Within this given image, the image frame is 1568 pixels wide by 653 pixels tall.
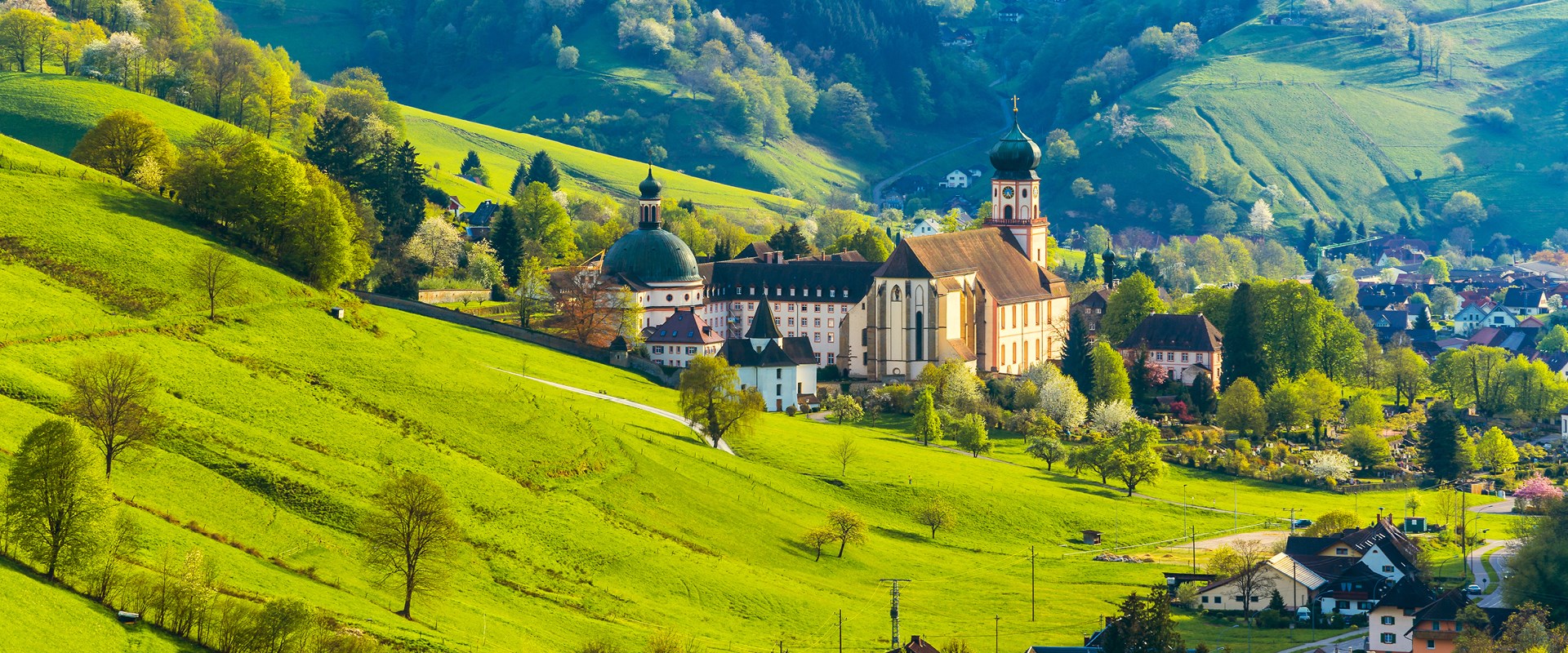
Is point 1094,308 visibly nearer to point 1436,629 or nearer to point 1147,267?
point 1147,267

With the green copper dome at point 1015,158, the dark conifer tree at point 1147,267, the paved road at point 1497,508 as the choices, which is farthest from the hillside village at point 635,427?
the dark conifer tree at point 1147,267

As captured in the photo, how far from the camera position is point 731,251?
161 metres

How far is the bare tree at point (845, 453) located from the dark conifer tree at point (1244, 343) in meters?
38.3

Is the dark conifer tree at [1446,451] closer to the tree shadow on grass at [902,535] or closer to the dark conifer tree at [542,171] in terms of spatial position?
the tree shadow on grass at [902,535]

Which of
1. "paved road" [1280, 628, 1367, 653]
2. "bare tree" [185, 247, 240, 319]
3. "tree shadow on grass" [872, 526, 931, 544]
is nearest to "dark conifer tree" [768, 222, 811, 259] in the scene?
"tree shadow on grass" [872, 526, 931, 544]

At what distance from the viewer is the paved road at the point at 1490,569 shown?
83875 millimetres

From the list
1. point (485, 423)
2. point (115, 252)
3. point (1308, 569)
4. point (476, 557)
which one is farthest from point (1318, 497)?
point (115, 252)

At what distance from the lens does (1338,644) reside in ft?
260

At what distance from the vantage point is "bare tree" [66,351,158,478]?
2726 inches

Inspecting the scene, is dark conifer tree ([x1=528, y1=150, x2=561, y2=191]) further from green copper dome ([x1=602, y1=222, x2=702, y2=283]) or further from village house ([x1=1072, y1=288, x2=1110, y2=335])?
green copper dome ([x1=602, y1=222, x2=702, y2=283])

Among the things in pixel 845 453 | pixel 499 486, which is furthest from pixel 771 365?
pixel 499 486

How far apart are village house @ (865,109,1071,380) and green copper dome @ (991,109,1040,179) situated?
0.08 metres

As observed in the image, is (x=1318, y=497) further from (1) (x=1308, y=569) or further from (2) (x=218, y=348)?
(2) (x=218, y=348)

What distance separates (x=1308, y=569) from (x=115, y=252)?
171 feet
